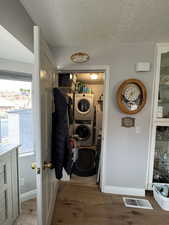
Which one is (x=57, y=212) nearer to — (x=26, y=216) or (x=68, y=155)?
(x=26, y=216)

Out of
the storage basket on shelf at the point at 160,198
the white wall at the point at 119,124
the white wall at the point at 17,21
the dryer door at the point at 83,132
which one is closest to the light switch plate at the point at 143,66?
the white wall at the point at 119,124

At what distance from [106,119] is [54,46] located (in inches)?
57.5

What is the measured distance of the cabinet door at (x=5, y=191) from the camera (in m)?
1.21

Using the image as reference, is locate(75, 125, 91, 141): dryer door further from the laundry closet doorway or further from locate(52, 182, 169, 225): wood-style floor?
locate(52, 182, 169, 225): wood-style floor

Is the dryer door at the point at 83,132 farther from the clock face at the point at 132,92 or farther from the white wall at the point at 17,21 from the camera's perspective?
the white wall at the point at 17,21

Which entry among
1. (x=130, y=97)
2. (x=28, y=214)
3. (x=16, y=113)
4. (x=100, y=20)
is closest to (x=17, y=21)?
(x=100, y=20)

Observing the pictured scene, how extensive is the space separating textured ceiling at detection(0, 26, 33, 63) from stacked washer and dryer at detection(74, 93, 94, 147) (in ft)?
7.12

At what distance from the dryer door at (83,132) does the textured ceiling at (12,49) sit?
2.61 meters

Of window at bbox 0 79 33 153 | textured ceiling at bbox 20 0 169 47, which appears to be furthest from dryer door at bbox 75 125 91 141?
textured ceiling at bbox 20 0 169 47

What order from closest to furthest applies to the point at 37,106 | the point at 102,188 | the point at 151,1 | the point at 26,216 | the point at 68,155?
the point at 37,106 < the point at 151,1 < the point at 68,155 < the point at 26,216 < the point at 102,188

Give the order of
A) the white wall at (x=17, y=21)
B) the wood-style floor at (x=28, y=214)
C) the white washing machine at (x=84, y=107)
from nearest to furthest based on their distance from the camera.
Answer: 1. the white wall at (x=17, y=21)
2. the wood-style floor at (x=28, y=214)
3. the white washing machine at (x=84, y=107)

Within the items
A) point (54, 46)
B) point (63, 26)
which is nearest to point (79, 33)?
point (63, 26)

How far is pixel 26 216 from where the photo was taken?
5.22ft

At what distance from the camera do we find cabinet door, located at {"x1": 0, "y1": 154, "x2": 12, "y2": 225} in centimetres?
121
